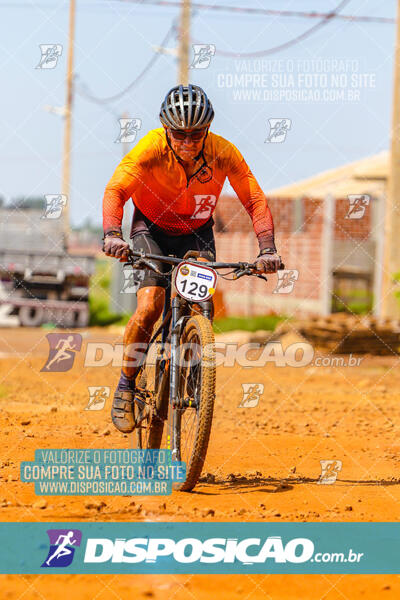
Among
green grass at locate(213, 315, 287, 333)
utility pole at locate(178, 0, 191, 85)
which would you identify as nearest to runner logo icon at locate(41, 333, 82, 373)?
green grass at locate(213, 315, 287, 333)

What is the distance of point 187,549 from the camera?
4.18m

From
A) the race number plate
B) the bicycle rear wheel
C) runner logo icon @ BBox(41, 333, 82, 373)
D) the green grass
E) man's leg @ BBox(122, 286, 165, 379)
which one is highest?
the race number plate

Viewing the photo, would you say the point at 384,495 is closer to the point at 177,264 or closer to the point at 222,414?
the point at 177,264

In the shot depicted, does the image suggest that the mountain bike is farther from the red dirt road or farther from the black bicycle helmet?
the black bicycle helmet

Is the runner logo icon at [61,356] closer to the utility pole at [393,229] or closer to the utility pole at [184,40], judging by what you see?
the utility pole at [184,40]

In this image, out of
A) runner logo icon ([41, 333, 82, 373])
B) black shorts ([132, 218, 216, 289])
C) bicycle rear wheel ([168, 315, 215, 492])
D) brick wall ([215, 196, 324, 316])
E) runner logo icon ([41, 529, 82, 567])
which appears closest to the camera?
runner logo icon ([41, 529, 82, 567])

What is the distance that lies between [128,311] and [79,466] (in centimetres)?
1746

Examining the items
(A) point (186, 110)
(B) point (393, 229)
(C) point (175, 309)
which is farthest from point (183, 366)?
(B) point (393, 229)

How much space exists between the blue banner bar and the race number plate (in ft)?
4.41

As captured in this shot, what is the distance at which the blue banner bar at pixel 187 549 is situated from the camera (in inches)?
158

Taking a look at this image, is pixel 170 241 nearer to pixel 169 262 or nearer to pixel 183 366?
pixel 169 262

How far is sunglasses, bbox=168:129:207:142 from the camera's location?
538cm

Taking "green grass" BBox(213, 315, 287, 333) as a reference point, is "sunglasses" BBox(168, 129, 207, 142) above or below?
above

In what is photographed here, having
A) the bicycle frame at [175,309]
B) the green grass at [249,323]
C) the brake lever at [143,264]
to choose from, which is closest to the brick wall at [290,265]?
the green grass at [249,323]
